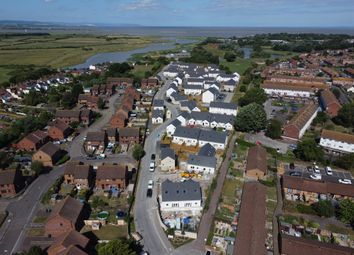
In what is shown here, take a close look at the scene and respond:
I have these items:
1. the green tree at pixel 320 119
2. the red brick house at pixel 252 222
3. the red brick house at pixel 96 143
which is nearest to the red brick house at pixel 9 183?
the red brick house at pixel 96 143

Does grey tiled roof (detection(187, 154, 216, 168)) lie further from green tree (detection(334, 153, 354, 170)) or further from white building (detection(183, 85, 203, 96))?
white building (detection(183, 85, 203, 96))

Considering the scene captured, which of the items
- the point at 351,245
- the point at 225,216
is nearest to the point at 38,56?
the point at 225,216

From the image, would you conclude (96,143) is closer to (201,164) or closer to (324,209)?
(201,164)

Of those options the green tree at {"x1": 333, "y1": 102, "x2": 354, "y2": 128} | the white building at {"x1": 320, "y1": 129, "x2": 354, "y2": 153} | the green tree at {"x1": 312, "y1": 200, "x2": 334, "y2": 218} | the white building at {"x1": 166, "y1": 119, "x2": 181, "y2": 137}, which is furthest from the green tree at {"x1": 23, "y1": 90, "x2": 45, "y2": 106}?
the green tree at {"x1": 333, "y1": 102, "x2": 354, "y2": 128}

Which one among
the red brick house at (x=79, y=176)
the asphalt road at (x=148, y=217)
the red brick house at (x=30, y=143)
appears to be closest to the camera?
the asphalt road at (x=148, y=217)

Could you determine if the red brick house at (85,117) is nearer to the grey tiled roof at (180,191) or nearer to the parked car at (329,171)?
the grey tiled roof at (180,191)
